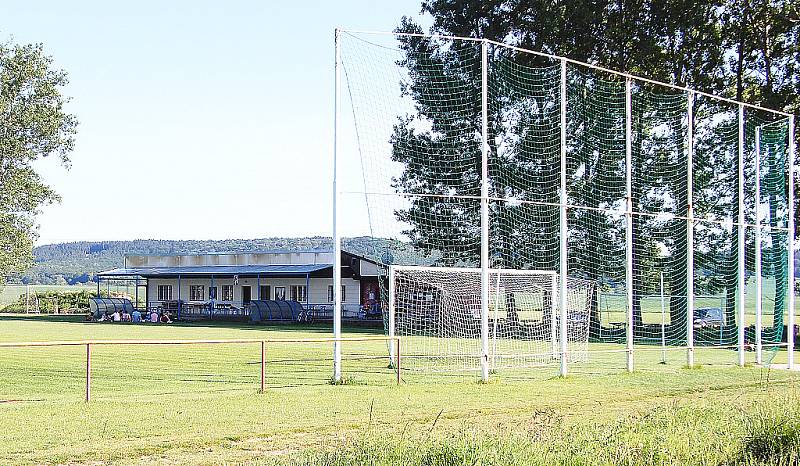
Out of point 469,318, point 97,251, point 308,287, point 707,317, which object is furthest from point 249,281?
point 97,251

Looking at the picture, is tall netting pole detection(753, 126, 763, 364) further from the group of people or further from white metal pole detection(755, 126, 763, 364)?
the group of people

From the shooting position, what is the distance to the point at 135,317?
48.7 meters

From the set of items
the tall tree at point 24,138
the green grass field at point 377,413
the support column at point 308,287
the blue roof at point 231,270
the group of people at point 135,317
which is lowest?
the group of people at point 135,317

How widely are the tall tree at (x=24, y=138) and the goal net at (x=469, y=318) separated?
23556mm

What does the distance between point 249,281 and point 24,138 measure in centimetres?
1845

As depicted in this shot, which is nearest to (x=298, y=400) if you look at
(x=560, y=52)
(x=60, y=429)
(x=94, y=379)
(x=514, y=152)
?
(x=60, y=429)

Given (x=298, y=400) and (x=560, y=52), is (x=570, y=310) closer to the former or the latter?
(x=298, y=400)

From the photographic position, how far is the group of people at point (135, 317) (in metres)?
48.4

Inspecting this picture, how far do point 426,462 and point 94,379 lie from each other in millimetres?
11750

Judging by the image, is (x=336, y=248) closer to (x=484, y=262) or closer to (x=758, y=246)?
(x=484, y=262)

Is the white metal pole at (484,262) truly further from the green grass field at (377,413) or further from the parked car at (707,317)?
the parked car at (707,317)

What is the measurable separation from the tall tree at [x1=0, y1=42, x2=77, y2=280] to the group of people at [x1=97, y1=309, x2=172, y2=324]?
8802mm

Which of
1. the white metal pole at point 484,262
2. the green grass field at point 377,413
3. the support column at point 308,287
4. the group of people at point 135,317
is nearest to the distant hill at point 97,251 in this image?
the support column at point 308,287

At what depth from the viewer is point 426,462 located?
7594 millimetres
